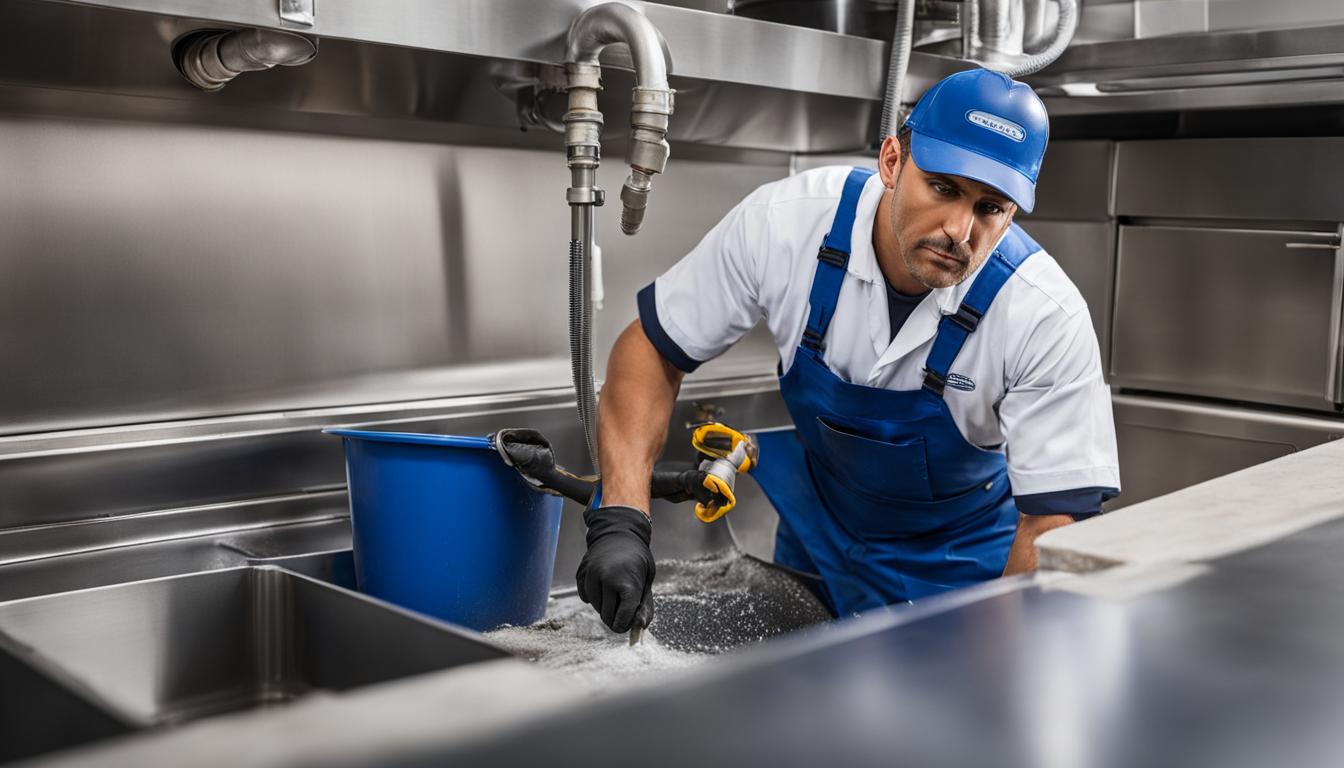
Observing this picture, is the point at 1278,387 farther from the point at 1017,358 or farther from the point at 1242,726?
the point at 1242,726

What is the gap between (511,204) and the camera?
6.47 feet

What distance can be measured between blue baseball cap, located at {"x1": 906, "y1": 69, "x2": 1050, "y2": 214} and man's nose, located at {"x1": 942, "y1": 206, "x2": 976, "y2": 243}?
0.06 m

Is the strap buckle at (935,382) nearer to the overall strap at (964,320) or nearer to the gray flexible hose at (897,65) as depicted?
the overall strap at (964,320)

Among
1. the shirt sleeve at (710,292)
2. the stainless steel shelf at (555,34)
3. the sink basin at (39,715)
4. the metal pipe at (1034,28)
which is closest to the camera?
the sink basin at (39,715)

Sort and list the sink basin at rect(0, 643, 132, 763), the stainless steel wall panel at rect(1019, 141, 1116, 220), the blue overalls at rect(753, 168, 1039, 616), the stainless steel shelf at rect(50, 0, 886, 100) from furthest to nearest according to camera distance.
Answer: the stainless steel wall panel at rect(1019, 141, 1116, 220), the blue overalls at rect(753, 168, 1039, 616), the stainless steel shelf at rect(50, 0, 886, 100), the sink basin at rect(0, 643, 132, 763)

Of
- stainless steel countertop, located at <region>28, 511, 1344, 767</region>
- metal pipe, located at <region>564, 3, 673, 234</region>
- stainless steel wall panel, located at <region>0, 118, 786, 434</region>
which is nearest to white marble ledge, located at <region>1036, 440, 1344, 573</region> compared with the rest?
stainless steel countertop, located at <region>28, 511, 1344, 767</region>

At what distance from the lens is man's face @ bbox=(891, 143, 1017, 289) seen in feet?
4.96

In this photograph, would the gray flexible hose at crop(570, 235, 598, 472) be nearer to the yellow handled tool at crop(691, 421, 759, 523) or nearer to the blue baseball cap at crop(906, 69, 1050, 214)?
the yellow handled tool at crop(691, 421, 759, 523)

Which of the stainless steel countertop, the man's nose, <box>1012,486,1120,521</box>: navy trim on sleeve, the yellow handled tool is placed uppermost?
the man's nose

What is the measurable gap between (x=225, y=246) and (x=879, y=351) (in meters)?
0.92

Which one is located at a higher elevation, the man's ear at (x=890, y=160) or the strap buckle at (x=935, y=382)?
the man's ear at (x=890, y=160)

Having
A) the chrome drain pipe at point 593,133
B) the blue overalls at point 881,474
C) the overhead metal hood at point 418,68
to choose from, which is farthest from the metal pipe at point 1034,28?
the chrome drain pipe at point 593,133

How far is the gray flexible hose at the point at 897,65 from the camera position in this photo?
6.00 ft

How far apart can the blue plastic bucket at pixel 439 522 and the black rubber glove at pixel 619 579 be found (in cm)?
9
